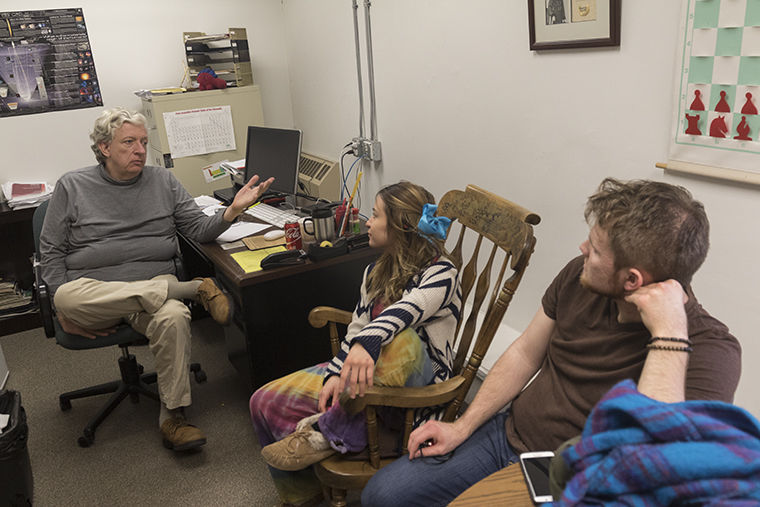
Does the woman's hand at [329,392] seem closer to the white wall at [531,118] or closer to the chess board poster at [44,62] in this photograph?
the white wall at [531,118]

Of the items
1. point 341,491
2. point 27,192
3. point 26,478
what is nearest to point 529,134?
point 341,491

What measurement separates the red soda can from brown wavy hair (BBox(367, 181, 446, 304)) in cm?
72

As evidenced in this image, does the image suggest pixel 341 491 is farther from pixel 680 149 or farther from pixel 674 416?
pixel 680 149

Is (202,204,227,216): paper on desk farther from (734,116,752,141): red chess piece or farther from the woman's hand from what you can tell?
(734,116,752,141): red chess piece

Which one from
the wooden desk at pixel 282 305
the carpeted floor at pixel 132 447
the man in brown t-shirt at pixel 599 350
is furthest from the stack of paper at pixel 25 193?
the man in brown t-shirt at pixel 599 350

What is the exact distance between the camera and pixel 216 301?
2.35m

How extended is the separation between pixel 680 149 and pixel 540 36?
0.69 meters

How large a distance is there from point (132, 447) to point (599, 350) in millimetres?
1911

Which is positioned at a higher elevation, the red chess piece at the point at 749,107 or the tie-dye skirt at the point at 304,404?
the red chess piece at the point at 749,107

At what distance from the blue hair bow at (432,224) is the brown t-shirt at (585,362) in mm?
335

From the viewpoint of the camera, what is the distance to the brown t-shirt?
43.6 inches

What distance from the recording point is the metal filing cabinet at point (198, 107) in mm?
3564

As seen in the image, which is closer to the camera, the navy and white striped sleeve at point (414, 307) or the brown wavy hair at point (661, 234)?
the brown wavy hair at point (661, 234)

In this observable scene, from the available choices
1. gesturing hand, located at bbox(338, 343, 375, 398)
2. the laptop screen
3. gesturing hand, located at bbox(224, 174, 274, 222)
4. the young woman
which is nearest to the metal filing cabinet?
the laptop screen
